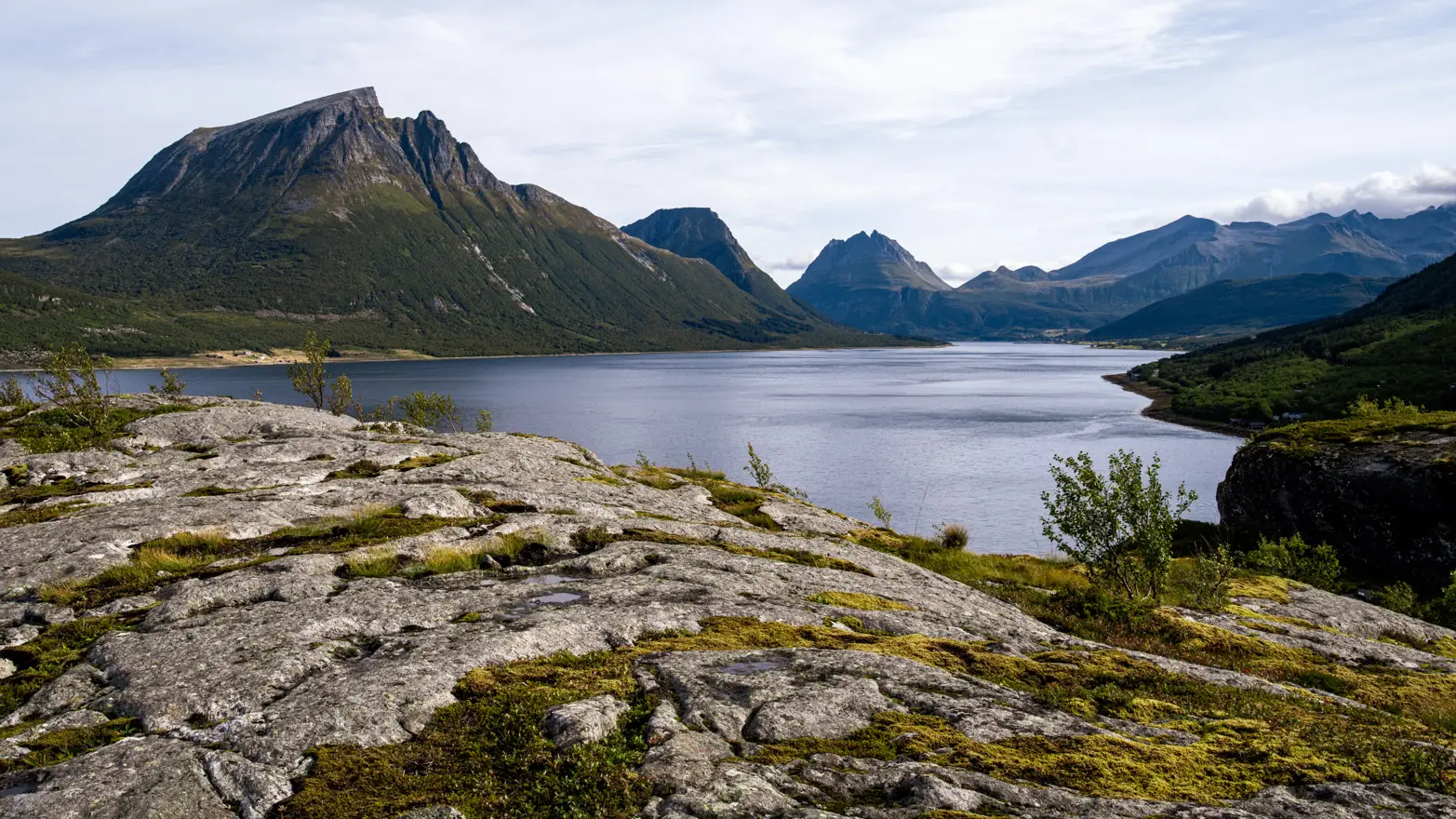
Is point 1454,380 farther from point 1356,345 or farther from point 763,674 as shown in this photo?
point 763,674

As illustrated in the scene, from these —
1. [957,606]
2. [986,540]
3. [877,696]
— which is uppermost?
[877,696]

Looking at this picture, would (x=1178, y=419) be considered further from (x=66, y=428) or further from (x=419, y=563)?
(x=66, y=428)

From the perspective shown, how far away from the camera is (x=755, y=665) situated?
1257 cm

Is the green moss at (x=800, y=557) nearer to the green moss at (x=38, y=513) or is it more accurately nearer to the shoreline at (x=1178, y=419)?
the green moss at (x=38, y=513)

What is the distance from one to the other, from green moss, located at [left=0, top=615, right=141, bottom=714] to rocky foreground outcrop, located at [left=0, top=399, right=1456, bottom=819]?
0.05 metres

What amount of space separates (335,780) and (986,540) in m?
67.8

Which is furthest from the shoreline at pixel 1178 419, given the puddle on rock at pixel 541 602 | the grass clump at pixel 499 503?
the puddle on rock at pixel 541 602

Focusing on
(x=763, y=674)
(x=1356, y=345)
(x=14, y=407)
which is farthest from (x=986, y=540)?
(x=1356, y=345)

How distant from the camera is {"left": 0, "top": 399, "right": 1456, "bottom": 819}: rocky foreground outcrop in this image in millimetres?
8523

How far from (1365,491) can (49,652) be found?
203 feet

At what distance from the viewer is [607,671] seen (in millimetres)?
11672

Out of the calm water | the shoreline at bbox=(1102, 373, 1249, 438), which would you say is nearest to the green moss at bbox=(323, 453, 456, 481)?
the calm water

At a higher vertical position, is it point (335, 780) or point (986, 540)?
point (335, 780)

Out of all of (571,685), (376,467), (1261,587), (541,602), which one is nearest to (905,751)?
(571,685)
